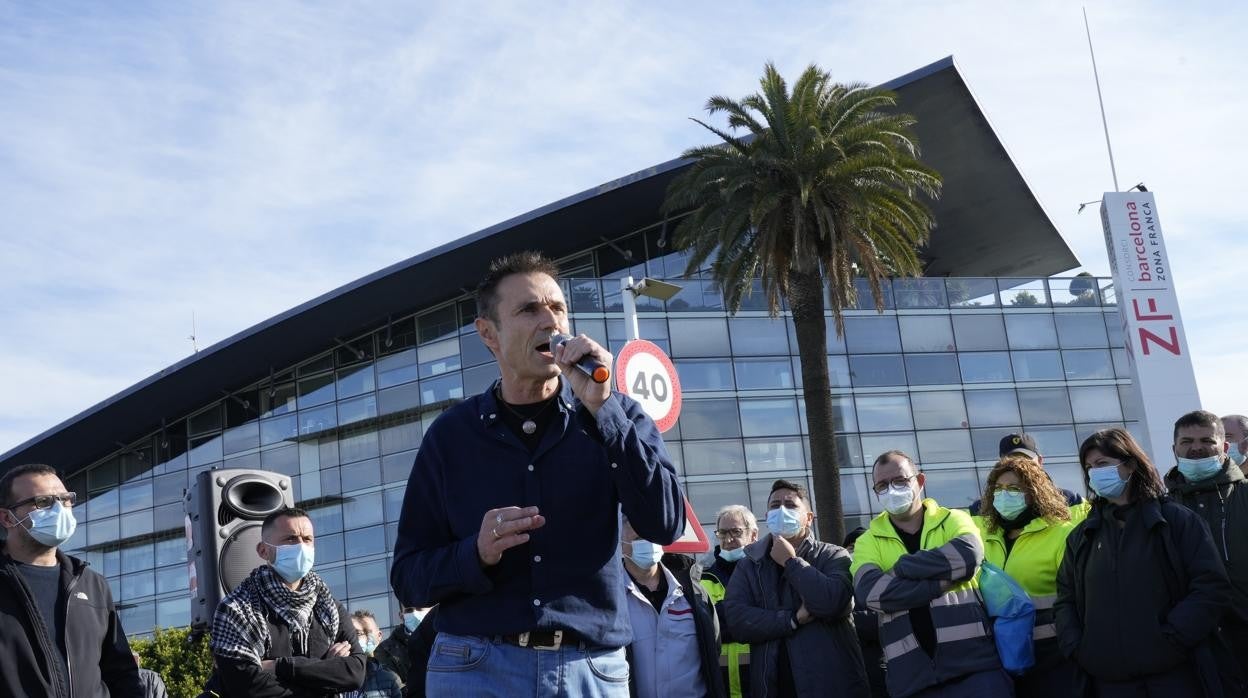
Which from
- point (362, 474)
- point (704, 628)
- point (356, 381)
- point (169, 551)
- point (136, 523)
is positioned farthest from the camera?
point (136, 523)

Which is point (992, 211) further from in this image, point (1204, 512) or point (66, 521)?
point (66, 521)

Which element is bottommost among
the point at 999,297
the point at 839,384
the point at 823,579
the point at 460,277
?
the point at 823,579

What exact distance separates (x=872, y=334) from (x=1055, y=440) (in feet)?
19.8

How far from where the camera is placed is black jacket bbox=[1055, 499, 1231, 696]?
582cm

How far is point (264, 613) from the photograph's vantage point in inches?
235

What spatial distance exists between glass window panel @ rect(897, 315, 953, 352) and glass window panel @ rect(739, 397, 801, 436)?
13.1 feet

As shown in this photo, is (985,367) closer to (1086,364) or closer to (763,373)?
(1086,364)

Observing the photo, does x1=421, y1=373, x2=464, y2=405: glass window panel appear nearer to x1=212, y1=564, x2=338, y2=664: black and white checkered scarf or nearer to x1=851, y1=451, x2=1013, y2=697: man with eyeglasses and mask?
x1=212, y1=564, x2=338, y2=664: black and white checkered scarf

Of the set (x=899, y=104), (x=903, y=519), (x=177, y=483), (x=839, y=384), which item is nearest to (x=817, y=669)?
(x=903, y=519)

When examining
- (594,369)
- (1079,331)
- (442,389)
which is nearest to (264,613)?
(594,369)

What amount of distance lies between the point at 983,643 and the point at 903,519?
0.86 m

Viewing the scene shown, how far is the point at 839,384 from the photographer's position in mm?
34312

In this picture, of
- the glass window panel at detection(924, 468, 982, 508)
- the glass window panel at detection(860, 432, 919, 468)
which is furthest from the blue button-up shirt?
the glass window panel at detection(924, 468, 982, 508)

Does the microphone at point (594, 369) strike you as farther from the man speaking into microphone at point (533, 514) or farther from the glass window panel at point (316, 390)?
the glass window panel at point (316, 390)
